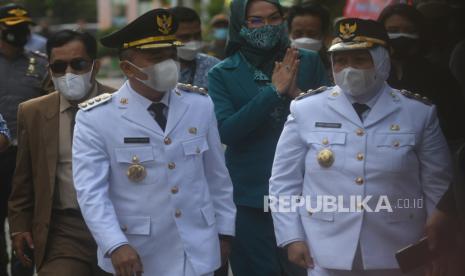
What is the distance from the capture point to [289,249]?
4801mm

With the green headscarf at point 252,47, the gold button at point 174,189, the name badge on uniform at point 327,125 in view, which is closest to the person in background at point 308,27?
the green headscarf at point 252,47

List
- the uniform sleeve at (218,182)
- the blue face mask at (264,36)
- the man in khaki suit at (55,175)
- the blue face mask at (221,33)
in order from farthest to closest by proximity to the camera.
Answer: the blue face mask at (221,33)
the blue face mask at (264,36)
the man in khaki suit at (55,175)
the uniform sleeve at (218,182)

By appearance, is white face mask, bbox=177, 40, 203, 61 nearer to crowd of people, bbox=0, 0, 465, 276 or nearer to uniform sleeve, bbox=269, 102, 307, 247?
crowd of people, bbox=0, 0, 465, 276

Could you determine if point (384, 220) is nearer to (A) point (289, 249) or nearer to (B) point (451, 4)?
(A) point (289, 249)

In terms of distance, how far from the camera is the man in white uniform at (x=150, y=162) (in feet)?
15.4

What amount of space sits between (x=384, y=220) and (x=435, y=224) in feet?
0.77

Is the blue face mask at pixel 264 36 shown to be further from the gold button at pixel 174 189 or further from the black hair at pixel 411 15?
the gold button at pixel 174 189

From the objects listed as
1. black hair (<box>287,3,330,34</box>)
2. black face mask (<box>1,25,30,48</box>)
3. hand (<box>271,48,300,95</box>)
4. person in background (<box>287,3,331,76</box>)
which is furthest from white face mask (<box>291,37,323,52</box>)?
black face mask (<box>1,25,30,48</box>)

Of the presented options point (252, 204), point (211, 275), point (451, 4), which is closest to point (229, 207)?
point (211, 275)

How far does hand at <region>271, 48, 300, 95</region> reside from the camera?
557 cm

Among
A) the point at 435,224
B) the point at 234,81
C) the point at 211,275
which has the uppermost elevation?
→ the point at 234,81

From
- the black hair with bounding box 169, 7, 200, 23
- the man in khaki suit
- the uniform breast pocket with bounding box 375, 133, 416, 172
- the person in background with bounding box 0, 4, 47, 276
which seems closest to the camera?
the uniform breast pocket with bounding box 375, 133, 416, 172

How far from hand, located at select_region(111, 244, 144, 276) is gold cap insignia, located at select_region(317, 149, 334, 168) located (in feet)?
3.17

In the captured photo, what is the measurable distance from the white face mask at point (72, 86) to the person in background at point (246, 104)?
752 millimetres
